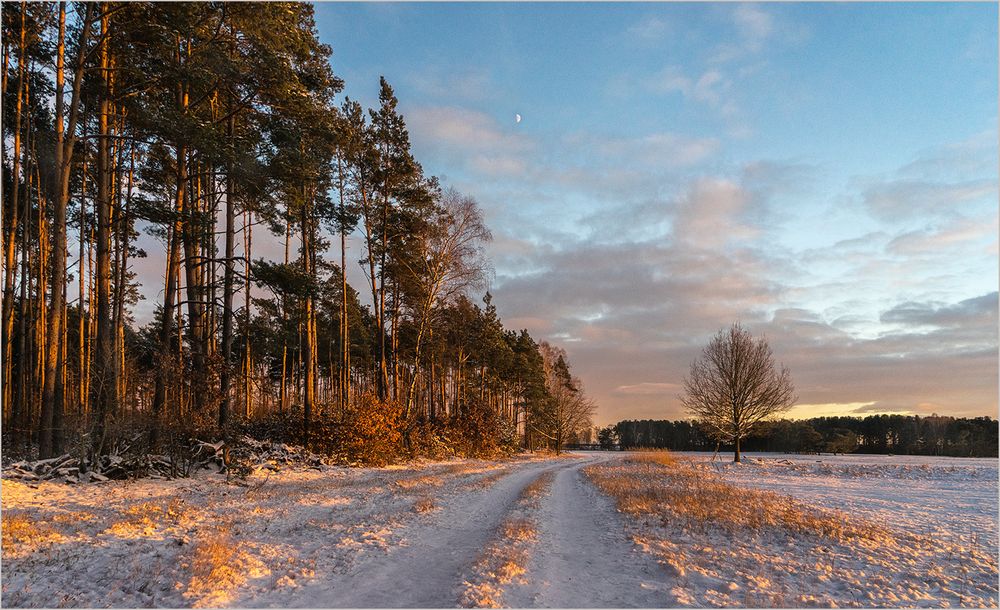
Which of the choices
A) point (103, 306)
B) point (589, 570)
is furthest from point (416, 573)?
point (103, 306)

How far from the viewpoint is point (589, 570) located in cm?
709

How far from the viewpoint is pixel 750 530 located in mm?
9367

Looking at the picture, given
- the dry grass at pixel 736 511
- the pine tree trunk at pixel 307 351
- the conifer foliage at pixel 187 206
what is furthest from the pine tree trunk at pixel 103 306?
the dry grass at pixel 736 511

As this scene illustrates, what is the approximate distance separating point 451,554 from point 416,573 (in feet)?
3.39

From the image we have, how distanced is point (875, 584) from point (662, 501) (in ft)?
21.2

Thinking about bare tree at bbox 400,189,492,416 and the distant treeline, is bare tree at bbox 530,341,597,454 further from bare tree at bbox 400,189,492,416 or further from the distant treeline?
bare tree at bbox 400,189,492,416

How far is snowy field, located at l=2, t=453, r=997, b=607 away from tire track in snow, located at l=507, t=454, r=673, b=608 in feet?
0.12

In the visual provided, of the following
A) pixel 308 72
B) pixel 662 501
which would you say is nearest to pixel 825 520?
pixel 662 501

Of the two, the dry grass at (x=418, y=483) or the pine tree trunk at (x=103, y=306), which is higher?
the pine tree trunk at (x=103, y=306)

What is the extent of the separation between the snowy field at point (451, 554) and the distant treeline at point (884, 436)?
3261 centimetres

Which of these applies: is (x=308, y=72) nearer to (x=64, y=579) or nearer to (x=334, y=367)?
(x=64, y=579)

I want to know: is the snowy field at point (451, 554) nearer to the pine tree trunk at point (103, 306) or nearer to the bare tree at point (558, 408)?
the pine tree trunk at point (103, 306)

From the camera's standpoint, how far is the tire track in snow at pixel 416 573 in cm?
580

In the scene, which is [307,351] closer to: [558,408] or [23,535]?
[23,535]
